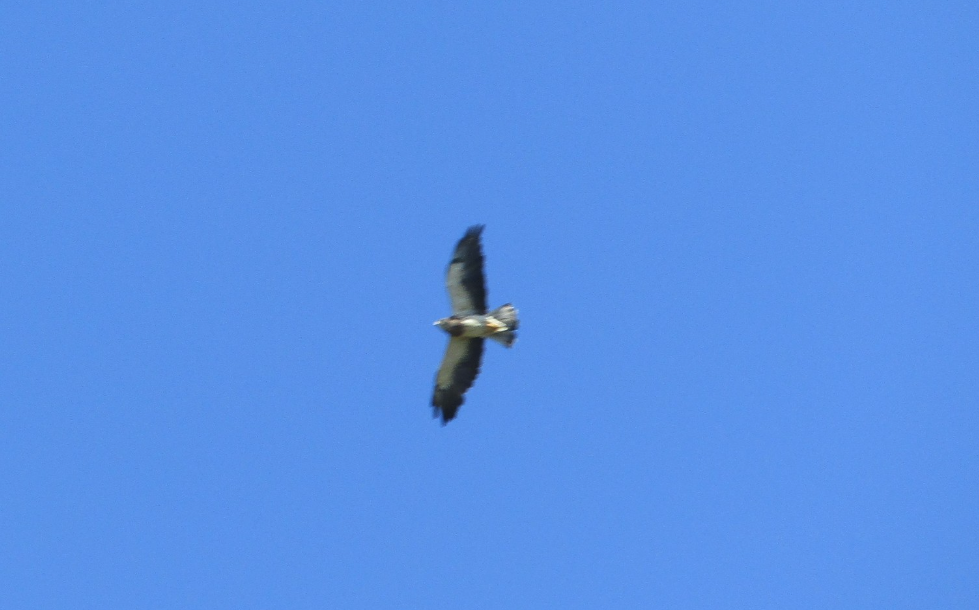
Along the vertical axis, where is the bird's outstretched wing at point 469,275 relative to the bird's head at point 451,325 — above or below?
above

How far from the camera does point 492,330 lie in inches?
1258

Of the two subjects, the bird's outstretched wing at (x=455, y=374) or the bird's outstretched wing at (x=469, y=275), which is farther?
the bird's outstretched wing at (x=455, y=374)

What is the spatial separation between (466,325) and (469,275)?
1.06 meters

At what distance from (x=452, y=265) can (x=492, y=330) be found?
1.60 metres

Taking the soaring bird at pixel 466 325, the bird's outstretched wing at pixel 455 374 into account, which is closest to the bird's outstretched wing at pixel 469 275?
the soaring bird at pixel 466 325

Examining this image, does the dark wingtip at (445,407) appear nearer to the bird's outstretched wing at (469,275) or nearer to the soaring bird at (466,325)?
the soaring bird at (466,325)

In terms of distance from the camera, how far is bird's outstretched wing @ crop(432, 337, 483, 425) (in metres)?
→ 32.8

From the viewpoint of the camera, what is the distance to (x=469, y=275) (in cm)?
3219

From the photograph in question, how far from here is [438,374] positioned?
33.2 m

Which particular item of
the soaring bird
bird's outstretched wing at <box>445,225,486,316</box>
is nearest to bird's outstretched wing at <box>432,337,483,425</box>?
the soaring bird

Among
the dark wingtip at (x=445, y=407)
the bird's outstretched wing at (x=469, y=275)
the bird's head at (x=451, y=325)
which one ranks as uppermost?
the bird's outstretched wing at (x=469, y=275)

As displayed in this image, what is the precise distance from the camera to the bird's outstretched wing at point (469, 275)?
32094 millimetres

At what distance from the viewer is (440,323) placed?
3209 centimetres

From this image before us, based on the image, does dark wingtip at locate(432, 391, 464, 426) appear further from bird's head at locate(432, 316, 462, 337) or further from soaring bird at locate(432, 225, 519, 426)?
bird's head at locate(432, 316, 462, 337)
